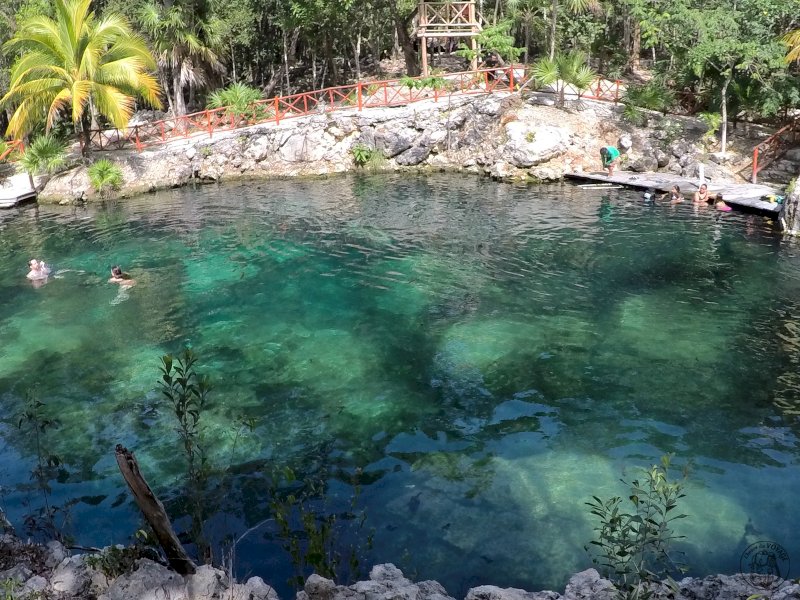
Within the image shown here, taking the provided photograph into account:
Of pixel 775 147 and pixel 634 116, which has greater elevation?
pixel 634 116

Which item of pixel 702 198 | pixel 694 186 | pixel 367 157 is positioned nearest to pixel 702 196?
pixel 702 198

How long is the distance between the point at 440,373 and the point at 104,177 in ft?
69.3

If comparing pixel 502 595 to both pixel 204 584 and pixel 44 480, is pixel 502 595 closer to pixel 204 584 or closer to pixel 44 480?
pixel 204 584

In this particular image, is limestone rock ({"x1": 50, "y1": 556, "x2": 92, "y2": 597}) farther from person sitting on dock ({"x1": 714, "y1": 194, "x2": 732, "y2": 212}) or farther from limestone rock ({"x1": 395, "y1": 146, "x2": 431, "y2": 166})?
limestone rock ({"x1": 395, "y1": 146, "x2": 431, "y2": 166})

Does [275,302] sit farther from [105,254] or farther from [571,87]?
[571,87]

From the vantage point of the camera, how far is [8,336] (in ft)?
49.1

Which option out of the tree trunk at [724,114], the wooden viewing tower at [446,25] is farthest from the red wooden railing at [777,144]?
the wooden viewing tower at [446,25]

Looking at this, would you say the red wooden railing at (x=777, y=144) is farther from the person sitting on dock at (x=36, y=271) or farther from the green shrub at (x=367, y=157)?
the person sitting on dock at (x=36, y=271)

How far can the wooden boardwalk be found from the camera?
22.5 meters

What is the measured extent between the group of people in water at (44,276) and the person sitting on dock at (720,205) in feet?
59.0

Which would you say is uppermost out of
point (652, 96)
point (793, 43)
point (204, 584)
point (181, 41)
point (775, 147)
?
point (181, 41)

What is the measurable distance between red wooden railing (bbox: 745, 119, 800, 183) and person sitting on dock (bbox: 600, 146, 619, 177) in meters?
5.06

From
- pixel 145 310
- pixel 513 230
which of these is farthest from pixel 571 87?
pixel 145 310

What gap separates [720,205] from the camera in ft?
75.7
